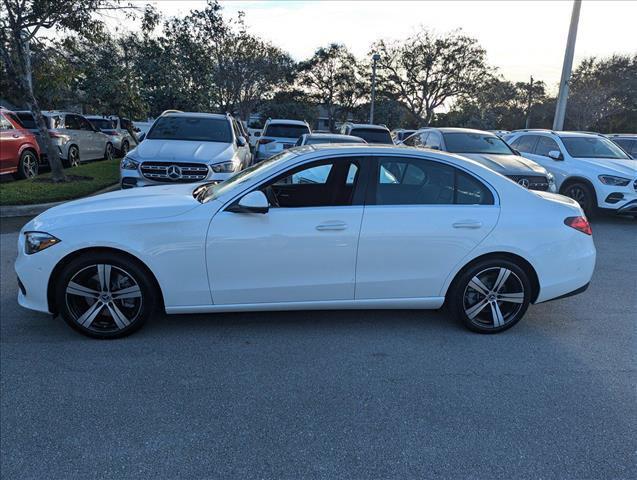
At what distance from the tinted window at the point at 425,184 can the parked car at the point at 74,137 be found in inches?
479

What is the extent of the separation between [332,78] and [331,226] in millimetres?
42972

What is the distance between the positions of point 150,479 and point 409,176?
111 inches

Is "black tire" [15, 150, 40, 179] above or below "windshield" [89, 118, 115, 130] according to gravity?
below

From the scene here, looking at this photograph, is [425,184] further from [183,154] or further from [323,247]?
[183,154]

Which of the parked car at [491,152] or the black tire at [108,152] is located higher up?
the parked car at [491,152]

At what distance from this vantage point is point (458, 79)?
1575 inches

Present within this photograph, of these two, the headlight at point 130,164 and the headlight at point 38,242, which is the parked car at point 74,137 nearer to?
the headlight at point 130,164

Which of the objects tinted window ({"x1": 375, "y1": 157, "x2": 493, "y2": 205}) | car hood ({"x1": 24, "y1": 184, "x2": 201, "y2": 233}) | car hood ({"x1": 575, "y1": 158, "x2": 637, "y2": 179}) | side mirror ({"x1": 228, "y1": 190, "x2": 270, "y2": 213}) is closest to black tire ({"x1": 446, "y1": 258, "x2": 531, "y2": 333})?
tinted window ({"x1": 375, "y1": 157, "x2": 493, "y2": 205})

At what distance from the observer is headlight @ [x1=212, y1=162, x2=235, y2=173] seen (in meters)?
7.93

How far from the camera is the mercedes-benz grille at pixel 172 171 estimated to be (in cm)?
770

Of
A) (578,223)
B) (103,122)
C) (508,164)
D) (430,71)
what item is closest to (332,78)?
(430,71)

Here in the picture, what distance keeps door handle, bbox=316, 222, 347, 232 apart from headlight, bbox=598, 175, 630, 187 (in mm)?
7073

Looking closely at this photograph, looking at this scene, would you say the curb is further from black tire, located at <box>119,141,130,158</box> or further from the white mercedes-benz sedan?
black tire, located at <box>119,141,130,158</box>

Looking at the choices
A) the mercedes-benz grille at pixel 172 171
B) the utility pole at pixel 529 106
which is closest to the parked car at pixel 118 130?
the mercedes-benz grille at pixel 172 171
